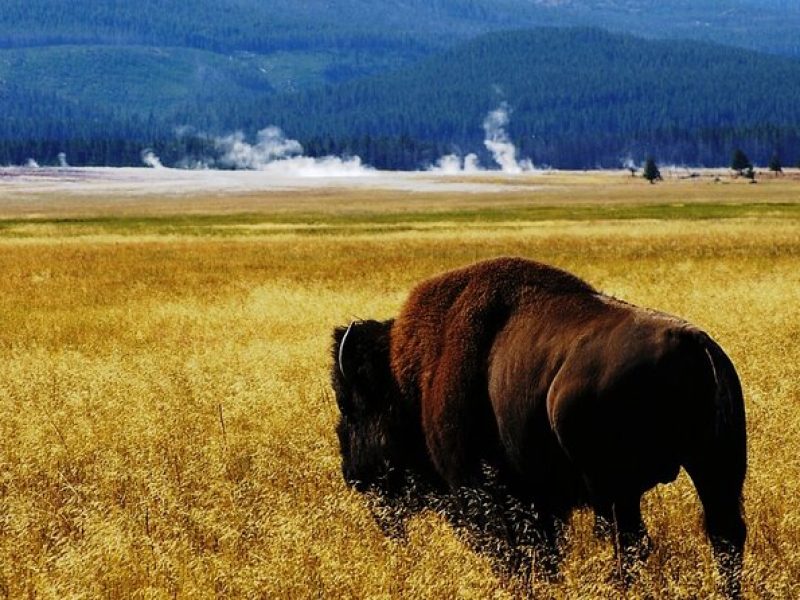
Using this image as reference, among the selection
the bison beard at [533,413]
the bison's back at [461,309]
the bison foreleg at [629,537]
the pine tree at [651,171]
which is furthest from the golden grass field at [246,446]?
the pine tree at [651,171]

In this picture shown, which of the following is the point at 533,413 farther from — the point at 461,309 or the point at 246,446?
the point at 246,446

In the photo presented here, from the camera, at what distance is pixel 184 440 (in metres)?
8.53

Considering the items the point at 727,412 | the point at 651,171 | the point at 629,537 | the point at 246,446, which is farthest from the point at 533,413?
the point at 651,171

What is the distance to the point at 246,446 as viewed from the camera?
332 inches

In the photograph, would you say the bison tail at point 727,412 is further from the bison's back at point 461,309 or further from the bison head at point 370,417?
the bison head at point 370,417

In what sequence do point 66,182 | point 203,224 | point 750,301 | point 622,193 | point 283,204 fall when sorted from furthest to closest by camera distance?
point 66,182
point 622,193
point 283,204
point 203,224
point 750,301

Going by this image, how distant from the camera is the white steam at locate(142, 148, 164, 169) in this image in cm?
17912

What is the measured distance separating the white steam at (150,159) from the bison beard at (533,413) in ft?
579

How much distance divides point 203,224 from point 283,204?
2541cm

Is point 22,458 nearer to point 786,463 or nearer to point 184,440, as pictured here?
point 184,440

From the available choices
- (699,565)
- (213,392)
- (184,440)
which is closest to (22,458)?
(184,440)

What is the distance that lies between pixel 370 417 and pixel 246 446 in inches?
104

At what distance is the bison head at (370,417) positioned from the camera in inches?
234

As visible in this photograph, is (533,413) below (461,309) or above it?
below
